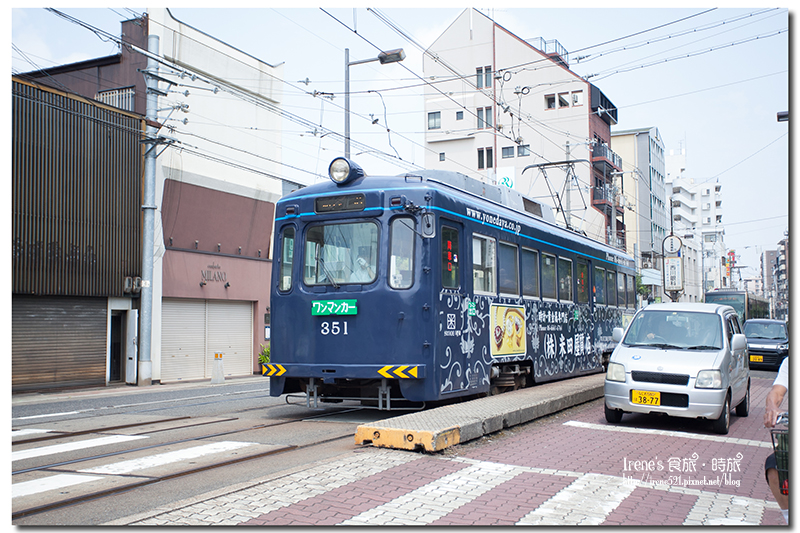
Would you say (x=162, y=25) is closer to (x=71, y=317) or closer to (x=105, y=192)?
(x=105, y=192)

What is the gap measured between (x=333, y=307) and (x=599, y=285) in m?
9.29

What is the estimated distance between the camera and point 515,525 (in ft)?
15.9

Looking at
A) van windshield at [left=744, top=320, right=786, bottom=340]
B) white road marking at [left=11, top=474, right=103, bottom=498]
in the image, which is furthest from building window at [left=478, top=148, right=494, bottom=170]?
white road marking at [left=11, top=474, right=103, bottom=498]

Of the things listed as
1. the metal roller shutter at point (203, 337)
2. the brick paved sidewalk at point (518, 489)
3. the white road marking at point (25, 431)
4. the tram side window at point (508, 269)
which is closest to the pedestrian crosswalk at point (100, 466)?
the white road marking at point (25, 431)

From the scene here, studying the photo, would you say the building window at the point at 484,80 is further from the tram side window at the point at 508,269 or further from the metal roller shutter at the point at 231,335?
the tram side window at the point at 508,269

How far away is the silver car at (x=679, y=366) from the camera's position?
893cm

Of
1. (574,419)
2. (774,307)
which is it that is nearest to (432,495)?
(574,419)

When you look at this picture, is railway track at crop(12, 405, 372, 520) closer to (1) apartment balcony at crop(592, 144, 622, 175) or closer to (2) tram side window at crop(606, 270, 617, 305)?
(2) tram side window at crop(606, 270, 617, 305)

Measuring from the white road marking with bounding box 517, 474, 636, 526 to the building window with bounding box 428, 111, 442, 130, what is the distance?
47.0 m

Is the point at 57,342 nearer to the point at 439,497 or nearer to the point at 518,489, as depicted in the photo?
the point at 439,497

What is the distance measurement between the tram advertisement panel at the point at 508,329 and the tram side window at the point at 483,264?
43 centimetres

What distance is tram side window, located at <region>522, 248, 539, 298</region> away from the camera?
40.6 feet

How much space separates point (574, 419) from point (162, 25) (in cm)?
1983

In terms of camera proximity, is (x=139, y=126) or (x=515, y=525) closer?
(x=515, y=525)
